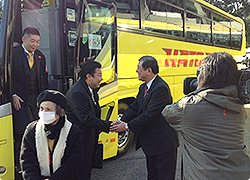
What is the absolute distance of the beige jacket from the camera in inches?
75.5

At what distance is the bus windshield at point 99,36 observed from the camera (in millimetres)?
4066

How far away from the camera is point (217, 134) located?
193 cm

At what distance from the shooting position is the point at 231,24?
34.8 ft

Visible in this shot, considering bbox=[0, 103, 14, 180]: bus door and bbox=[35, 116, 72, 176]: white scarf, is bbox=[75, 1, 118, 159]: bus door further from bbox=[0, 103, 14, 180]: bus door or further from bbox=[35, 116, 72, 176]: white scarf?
bbox=[35, 116, 72, 176]: white scarf

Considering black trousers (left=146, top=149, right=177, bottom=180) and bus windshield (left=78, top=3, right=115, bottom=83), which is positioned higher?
bus windshield (left=78, top=3, right=115, bottom=83)

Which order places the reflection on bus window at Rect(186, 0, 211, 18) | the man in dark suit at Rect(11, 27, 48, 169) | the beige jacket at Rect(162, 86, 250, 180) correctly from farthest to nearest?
1. the reflection on bus window at Rect(186, 0, 211, 18)
2. the man in dark suit at Rect(11, 27, 48, 169)
3. the beige jacket at Rect(162, 86, 250, 180)

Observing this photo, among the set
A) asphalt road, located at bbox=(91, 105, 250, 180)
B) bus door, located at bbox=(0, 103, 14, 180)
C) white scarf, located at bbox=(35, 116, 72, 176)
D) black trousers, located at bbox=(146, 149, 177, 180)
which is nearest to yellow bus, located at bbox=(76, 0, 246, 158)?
asphalt road, located at bbox=(91, 105, 250, 180)

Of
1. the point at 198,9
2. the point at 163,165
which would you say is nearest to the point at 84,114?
the point at 163,165

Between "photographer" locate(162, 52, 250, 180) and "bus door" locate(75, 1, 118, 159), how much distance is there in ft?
7.75

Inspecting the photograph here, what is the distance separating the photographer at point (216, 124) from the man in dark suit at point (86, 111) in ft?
4.24

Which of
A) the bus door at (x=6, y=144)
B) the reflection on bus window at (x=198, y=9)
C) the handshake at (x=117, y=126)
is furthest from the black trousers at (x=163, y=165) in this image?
the reflection on bus window at (x=198, y=9)

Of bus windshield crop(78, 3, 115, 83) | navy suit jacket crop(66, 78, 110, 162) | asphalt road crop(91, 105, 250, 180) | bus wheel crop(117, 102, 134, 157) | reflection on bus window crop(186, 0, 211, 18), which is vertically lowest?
asphalt road crop(91, 105, 250, 180)

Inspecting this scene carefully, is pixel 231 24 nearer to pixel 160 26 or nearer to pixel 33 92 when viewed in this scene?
pixel 160 26

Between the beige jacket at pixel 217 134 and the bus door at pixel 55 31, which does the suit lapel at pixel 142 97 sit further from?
the bus door at pixel 55 31
